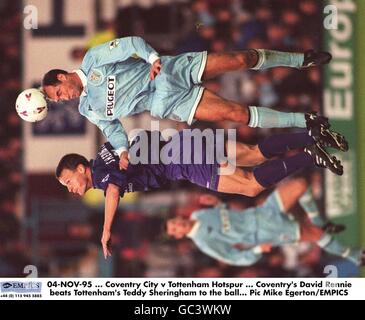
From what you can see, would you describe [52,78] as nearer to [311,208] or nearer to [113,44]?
[113,44]

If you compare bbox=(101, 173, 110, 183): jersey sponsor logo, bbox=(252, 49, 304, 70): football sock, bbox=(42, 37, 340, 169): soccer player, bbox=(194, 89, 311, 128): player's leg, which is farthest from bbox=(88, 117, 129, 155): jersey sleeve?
bbox=(252, 49, 304, 70): football sock

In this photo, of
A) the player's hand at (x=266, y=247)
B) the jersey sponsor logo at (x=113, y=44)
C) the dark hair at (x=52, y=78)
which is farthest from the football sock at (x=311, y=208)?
the dark hair at (x=52, y=78)

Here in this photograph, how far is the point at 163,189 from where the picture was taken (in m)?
4.27

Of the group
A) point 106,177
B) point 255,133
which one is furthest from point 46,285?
point 255,133

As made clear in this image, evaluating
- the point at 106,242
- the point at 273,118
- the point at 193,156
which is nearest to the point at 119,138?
the point at 193,156

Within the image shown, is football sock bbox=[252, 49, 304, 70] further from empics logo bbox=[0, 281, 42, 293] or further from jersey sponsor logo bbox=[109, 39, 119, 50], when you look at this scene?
empics logo bbox=[0, 281, 42, 293]

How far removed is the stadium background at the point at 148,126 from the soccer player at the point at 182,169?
51 mm

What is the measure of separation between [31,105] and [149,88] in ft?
1.95

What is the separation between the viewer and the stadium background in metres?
4.28

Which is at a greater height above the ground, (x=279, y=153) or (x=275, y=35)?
(x=275, y=35)

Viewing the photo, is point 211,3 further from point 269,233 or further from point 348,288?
point 348,288

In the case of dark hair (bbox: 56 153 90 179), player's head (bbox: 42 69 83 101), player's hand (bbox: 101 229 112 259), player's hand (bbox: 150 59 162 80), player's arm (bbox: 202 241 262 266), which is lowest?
player's arm (bbox: 202 241 262 266)

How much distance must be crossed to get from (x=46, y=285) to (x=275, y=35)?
172cm

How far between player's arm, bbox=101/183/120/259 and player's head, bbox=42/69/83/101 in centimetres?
50
